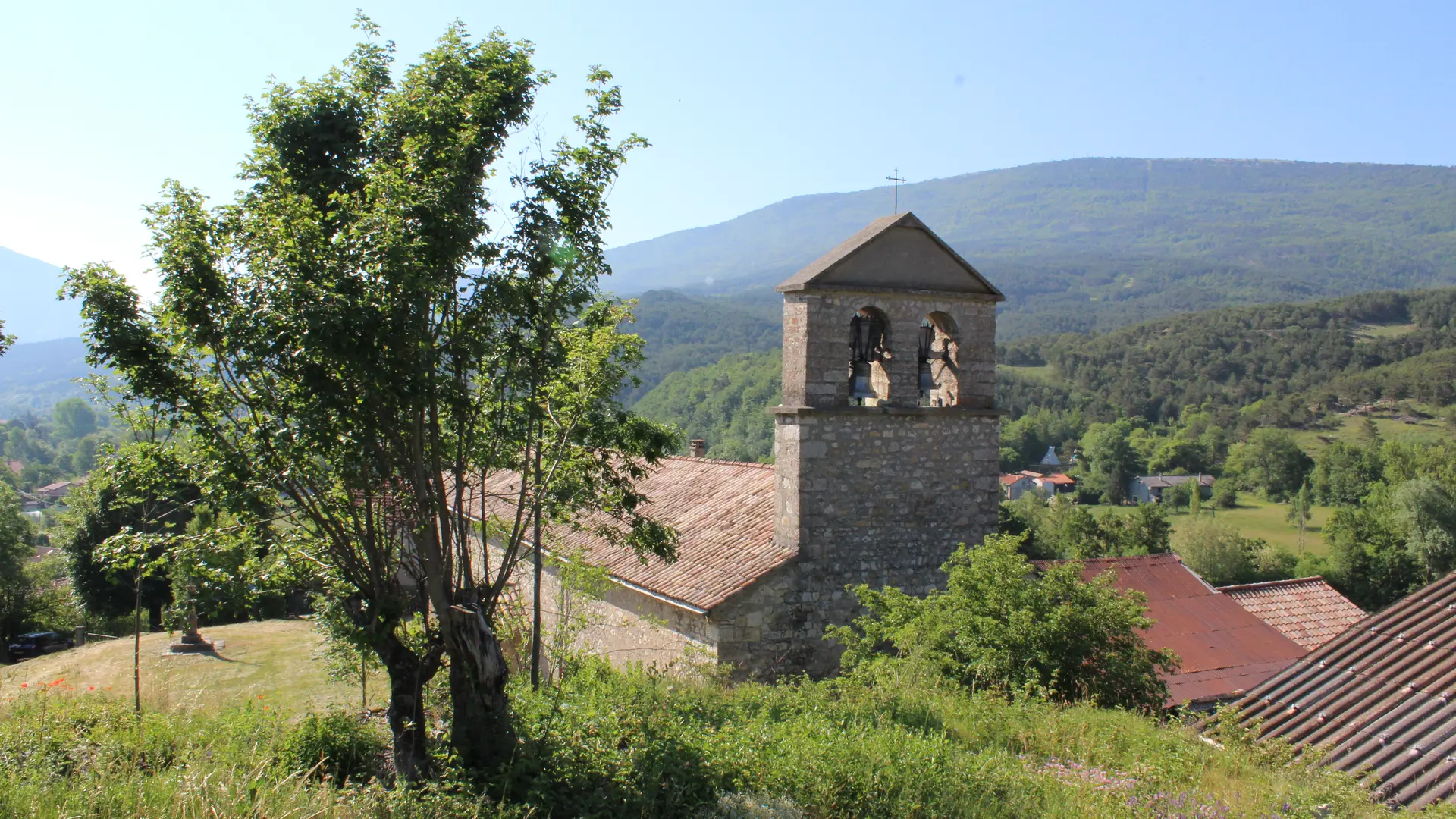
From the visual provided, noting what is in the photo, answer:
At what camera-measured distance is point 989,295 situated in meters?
10.7

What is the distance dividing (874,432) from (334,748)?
20.1 ft

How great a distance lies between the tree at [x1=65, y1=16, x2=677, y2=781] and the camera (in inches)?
196

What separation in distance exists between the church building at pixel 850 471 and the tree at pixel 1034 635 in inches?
50.8

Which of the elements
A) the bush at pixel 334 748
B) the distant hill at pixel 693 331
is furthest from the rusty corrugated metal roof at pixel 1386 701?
the distant hill at pixel 693 331

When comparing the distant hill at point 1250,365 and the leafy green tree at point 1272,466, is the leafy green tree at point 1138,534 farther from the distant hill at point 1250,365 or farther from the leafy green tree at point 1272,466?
the leafy green tree at point 1272,466

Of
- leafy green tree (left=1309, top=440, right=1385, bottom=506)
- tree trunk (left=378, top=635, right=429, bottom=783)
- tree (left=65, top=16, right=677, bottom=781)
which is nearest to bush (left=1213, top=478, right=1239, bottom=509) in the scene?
leafy green tree (left=1309, top=440, right=1385, bottom=506)

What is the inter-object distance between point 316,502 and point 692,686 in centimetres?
398

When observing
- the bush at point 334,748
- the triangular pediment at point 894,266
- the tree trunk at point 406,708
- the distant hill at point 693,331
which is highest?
the distant hill at point 693,331

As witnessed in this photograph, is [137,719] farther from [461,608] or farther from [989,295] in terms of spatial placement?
[989,295]

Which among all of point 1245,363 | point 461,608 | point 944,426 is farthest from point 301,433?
point 1245,363

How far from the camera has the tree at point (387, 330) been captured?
Answer: 16.4 ft

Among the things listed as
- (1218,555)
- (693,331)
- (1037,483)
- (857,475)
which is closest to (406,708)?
(857,475)

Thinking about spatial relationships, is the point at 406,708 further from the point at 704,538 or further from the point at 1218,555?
the point at 1218,555

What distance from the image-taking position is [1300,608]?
15703 millimetres
